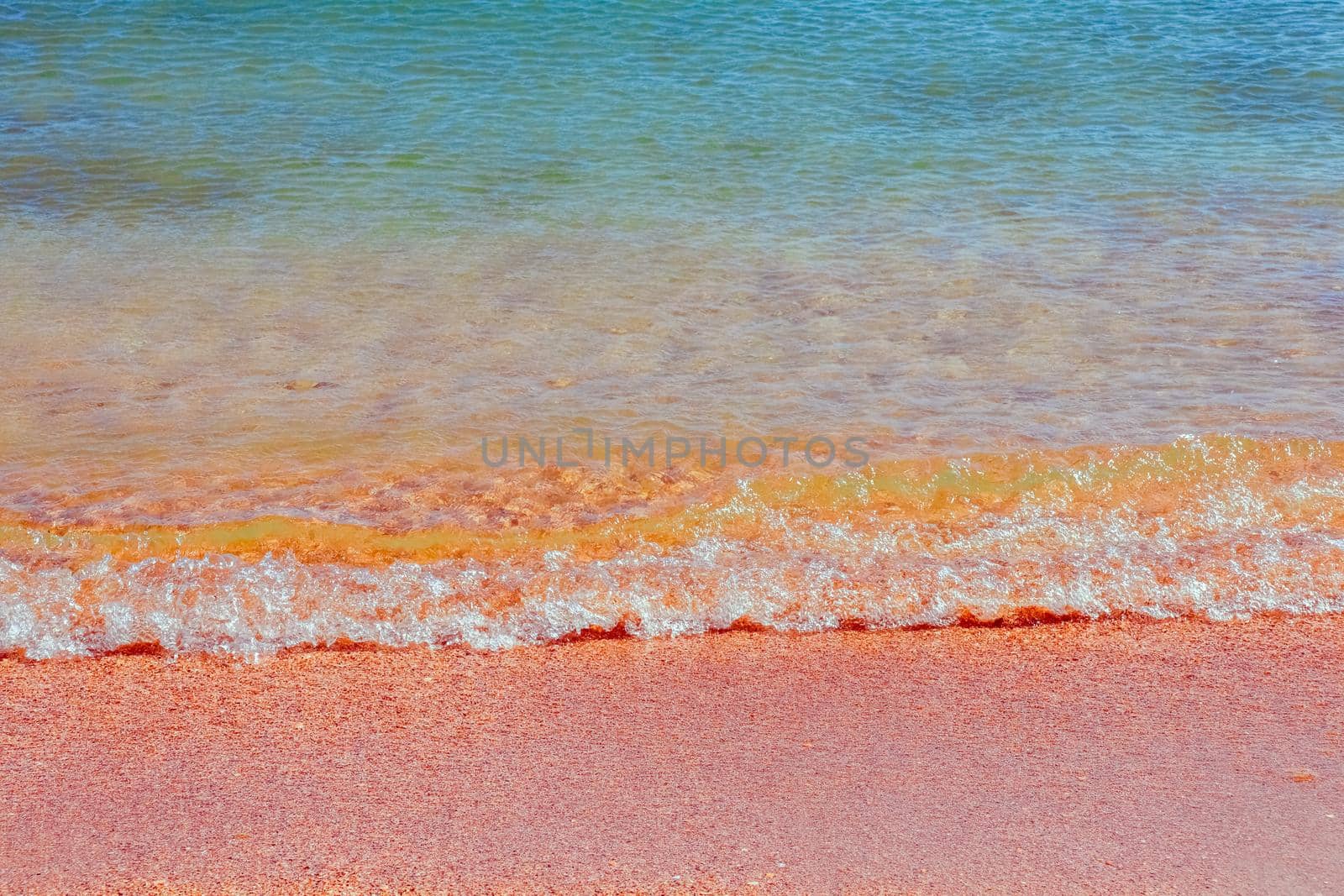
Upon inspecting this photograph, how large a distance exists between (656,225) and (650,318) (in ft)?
4.13

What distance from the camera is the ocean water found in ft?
13.0

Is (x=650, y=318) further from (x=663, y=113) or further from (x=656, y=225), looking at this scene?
(x=663, y=113)

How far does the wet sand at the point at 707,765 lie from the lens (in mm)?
2756

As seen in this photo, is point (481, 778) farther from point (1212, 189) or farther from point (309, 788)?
point (1212, 189)

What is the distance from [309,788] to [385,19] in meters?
8.38

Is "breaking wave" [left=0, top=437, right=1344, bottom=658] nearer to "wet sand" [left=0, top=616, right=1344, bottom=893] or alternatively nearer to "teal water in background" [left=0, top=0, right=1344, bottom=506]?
"wet sand" [left=0, top=616, right=1344, bottom=893]

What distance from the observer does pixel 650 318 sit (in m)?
5.86

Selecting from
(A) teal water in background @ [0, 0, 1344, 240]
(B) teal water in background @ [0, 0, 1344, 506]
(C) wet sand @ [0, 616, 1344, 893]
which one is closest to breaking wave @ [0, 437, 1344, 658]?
(C) wet sand @ [0, 616, 1344, 893]

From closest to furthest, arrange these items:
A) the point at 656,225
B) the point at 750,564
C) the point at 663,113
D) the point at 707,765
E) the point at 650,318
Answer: the point at 707,765 → the point at 750,564 → the point at 650,318 → the point at 656,225 → the point at 663,113

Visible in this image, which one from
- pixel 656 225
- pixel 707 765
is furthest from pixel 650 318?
pixel 707 765

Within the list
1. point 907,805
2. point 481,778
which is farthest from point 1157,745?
point 481,778

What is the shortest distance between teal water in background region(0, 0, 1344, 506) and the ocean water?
32mm

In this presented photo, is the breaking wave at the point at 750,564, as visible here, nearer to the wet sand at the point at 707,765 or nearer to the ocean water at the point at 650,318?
the ocean water at the point at 650,318

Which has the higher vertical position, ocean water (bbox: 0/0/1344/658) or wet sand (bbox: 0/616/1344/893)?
wet sand (bbox: 0/616/1344/893)
